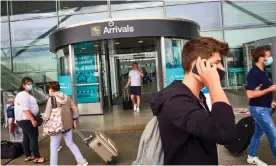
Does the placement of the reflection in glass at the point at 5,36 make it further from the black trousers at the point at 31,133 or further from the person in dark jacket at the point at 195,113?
the person in dark jacket at the point at 195,113

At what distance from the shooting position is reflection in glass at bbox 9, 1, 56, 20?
17.6 metres

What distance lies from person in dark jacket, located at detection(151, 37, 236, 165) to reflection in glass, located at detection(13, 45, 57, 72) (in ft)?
57.8

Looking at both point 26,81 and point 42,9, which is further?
point 42,9

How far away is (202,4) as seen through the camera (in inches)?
666

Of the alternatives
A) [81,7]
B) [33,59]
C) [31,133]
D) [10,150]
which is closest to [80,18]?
[81,7]

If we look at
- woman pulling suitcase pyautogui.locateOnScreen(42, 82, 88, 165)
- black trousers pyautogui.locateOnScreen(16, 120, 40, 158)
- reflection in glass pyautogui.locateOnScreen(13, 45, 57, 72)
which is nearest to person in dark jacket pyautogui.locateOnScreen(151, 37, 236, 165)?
woman pulling suitcase pyautogui.locateOnScreen(42, 82, 88, 165)

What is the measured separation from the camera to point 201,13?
1708 centimetres

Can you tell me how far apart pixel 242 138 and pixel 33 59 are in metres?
16.4

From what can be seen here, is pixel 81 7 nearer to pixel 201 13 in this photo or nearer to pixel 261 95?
pixel 201 13

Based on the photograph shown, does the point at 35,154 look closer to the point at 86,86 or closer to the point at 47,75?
the point at 86,86

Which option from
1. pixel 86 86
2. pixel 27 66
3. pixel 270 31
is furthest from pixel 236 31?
pixel 27 66

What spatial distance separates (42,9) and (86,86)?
9.55 metres

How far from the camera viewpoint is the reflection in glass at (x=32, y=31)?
18.1 metres

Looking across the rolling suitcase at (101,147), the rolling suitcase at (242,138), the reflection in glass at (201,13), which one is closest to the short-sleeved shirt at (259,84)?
the rolling suitcase at (242,138)
